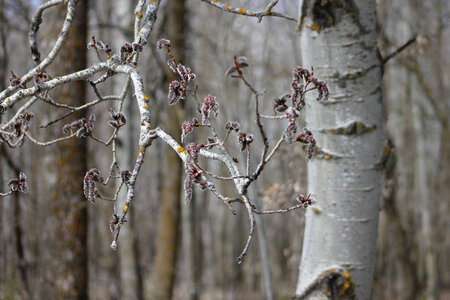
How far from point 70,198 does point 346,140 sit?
318 cm

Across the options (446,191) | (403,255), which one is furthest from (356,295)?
(446,191)

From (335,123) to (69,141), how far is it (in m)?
3.07

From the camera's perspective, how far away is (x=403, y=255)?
5.97 m

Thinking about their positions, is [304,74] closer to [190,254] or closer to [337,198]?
[337,198]

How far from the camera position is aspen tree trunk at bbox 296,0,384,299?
2023 mm

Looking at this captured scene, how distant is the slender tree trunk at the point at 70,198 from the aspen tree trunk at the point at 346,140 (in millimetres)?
2907

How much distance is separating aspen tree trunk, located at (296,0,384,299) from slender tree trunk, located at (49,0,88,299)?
2.91m

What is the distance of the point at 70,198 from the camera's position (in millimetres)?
4281

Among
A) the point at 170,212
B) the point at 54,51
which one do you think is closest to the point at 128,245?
the point at 170,212

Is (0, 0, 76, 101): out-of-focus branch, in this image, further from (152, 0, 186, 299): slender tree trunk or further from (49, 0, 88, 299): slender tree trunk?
(152, 0, 186, 299): slender tree trunk

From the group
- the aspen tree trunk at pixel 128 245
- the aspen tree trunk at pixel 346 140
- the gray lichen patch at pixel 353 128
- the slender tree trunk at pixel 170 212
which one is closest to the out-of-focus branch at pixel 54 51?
the aspen tree trunk at pixel 346 140

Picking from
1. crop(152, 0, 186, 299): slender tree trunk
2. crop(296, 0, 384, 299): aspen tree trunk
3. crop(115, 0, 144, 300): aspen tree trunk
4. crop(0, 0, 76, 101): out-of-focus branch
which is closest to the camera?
crop(0, 0, 76, 101): out-of-focus branch

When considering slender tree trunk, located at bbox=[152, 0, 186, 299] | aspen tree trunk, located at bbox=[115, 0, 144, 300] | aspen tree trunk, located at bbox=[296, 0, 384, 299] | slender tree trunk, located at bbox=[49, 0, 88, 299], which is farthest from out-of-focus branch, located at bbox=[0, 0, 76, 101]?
slender tree trunk, located at bbox=[152, 0, 186, 299]

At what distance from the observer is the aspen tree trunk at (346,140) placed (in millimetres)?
2023
